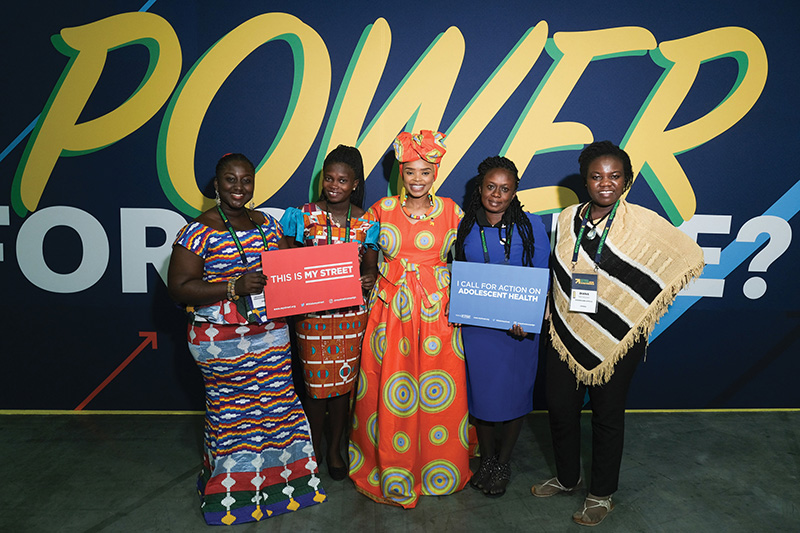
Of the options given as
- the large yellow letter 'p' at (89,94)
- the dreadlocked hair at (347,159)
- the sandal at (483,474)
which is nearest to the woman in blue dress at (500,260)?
the sandal at (483,474)

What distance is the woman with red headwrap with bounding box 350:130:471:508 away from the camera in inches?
93.2

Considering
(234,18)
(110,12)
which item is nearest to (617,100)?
(234,18)

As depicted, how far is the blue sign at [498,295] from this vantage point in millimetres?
2217

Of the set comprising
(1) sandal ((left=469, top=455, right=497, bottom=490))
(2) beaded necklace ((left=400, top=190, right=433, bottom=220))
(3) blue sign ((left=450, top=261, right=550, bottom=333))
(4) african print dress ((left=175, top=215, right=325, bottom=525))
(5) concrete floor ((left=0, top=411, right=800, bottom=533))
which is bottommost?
(5) concrete floor ((left=0, top=411, right=800, bottom=533))

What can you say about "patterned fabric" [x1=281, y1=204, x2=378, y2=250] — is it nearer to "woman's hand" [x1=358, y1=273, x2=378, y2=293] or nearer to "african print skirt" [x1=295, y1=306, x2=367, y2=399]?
"woman's hand" [x1=358, y1=273, x2=378, y2=293]

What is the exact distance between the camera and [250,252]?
88.8 inches

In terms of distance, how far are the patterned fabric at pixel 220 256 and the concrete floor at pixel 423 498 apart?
1009 mm

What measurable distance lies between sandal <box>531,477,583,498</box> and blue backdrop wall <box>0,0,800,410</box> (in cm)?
170

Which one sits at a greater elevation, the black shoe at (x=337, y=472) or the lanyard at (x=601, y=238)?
the lanyard at (x=601, y=238)

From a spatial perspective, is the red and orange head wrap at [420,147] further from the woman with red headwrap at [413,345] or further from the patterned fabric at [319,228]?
the patterned fabric at [319,228]

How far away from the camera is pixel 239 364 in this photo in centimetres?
228

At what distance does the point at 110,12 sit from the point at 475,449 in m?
3.51

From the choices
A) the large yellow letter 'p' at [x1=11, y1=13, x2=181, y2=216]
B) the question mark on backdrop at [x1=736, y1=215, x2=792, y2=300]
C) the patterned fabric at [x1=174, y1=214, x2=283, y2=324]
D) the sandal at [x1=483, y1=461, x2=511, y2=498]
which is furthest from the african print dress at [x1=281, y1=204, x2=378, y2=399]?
the question mark on backdrop at [x1=736, y1=215, x2=792, y2=300]

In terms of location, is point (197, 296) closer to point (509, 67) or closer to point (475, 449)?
point (475, 449)
